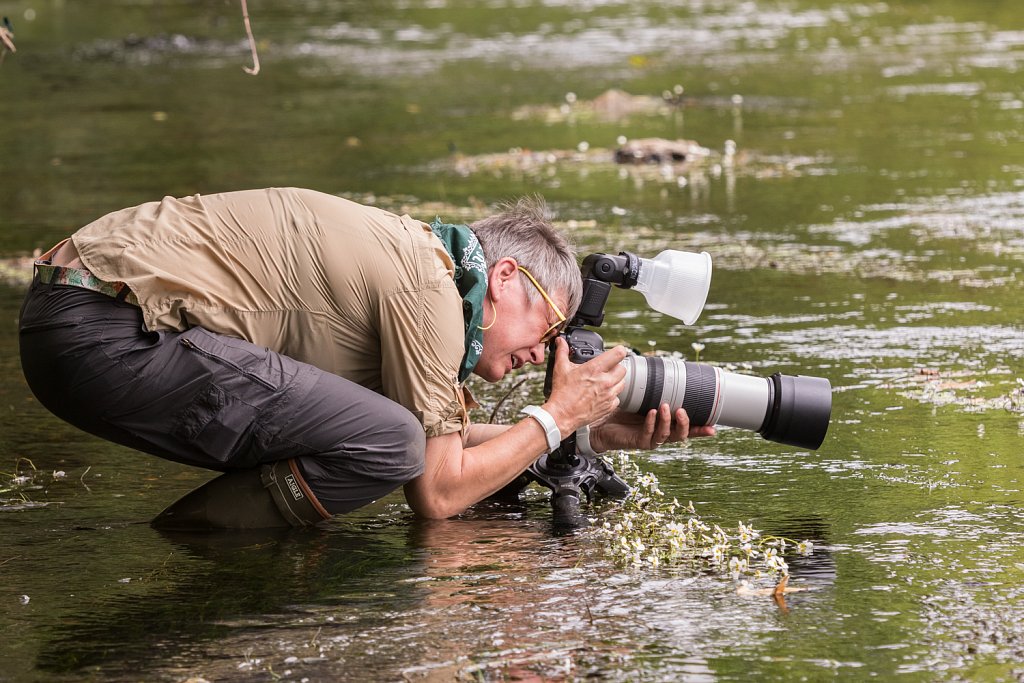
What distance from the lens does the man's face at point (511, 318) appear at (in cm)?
403

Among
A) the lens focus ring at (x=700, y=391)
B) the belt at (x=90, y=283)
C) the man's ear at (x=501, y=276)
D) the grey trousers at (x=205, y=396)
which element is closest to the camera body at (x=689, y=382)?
the lens focus ring at (x=700, y=391)

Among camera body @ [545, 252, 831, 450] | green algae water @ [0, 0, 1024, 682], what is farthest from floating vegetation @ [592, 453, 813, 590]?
camera body @ [545, 252, 831, 450]

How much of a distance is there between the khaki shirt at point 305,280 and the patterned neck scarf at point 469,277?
0.19 feet

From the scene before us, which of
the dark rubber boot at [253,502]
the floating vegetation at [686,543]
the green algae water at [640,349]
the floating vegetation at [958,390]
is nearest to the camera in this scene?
the green algae water at [640,349]

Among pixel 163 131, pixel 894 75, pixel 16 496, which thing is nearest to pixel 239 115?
pixel 163 131

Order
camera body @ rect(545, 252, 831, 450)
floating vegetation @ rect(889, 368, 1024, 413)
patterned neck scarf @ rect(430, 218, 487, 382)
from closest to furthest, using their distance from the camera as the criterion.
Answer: patterned neck scarf @ rect(430, 218, 487, 382)
camera body @ rect(545, 252, 831, 450)
floating vegetation @ rect(889, 368, 1024, 413)

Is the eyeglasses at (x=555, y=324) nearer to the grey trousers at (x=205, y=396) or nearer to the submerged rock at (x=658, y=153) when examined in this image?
the grey trousers at (x=205, y=396)

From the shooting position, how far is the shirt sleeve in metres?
3.85

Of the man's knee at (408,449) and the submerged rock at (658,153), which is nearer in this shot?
the man's knee at (408,449)

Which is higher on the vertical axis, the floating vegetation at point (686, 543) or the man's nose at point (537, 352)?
the man's nose at point (537, 352)

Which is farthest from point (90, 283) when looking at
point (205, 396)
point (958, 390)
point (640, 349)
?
point (958, 390)

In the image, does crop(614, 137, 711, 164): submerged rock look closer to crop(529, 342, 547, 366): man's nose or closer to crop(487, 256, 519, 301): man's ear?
crop(529, 342, 547, 366): man's nose

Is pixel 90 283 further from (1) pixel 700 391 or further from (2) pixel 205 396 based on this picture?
(1) pixel 700 391

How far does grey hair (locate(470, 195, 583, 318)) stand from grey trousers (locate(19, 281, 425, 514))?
50 centimetres
